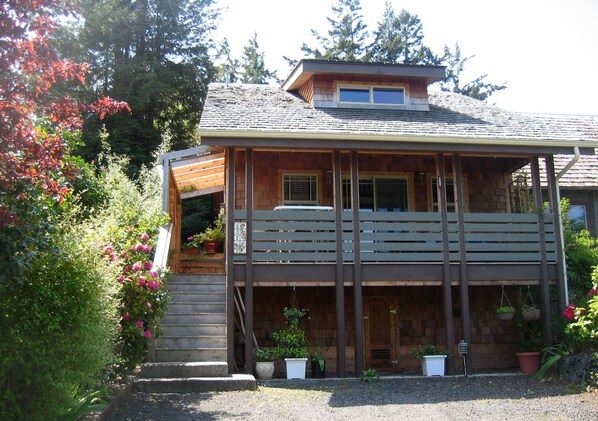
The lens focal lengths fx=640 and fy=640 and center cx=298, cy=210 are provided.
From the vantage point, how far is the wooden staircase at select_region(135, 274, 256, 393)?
9.42 m

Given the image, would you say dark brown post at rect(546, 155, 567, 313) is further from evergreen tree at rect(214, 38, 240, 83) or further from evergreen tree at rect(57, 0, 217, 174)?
evergreen tree at rect(214, 38, 240, 83)

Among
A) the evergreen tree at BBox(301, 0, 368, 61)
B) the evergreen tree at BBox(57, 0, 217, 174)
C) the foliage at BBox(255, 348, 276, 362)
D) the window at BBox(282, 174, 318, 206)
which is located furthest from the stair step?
the evergreen tree at BBox(301, 0, 368, 61)

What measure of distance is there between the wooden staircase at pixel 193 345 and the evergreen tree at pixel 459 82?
86.8ft

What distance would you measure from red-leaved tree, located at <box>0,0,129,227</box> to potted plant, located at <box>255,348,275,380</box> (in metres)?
5.61

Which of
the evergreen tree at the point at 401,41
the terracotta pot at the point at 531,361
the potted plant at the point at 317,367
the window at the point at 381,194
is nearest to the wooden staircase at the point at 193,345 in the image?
the potted plant at the point at 317,367

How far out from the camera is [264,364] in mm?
10758

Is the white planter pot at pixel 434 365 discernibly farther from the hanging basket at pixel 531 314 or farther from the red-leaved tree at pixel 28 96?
the red-leaved tree at pixel 28 96

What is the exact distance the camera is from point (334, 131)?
11742 millimetres

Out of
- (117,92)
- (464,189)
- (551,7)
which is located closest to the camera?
(551,7)

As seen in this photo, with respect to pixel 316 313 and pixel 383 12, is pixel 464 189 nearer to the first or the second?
pixel 316 313

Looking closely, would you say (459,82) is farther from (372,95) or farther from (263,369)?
(263,369)

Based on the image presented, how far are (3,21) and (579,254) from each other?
11864 millimetres

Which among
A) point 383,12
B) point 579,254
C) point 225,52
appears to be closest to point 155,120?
point 225,52

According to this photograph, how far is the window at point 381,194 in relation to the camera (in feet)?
46.3
